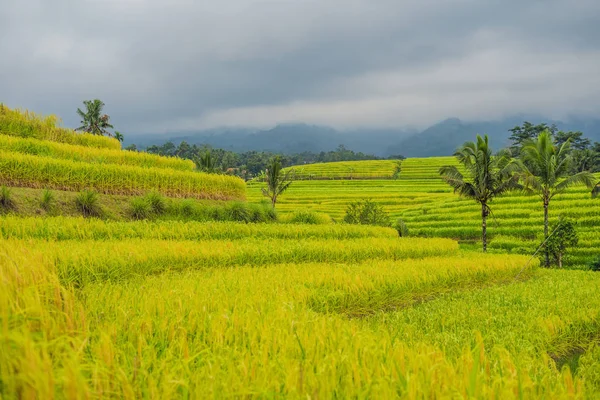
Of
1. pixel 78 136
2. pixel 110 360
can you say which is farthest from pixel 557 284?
pixel 78 136

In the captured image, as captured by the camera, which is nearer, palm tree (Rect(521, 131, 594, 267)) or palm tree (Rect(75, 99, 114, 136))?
palm tree (Rect(521, 131, 594, 267))

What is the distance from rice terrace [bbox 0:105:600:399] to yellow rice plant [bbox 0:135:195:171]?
6 cm

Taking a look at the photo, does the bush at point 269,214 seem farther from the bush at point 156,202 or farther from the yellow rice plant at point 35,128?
the yellow rice plant at point 35,128

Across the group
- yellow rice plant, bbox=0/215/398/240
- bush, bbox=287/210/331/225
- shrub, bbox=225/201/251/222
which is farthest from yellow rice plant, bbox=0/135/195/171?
bush, bbox=287/210/331/225

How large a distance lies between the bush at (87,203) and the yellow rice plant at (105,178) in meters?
1.09

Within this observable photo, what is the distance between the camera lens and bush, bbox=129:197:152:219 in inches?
499

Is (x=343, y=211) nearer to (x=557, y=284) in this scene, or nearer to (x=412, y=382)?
(x=557, y=284)

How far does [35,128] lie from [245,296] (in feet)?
48.2

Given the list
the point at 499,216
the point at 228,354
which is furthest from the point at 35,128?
the point at 499,216

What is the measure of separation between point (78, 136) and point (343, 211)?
24.5 meters

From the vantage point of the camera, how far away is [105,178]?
509 inches

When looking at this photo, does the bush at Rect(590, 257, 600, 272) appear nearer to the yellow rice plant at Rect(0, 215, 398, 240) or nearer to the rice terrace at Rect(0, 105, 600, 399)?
the rice terrace at Rect(0, 105, 600, 399)

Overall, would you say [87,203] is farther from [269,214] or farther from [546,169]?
[546,169]

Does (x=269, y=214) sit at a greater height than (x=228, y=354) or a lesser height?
lesser
